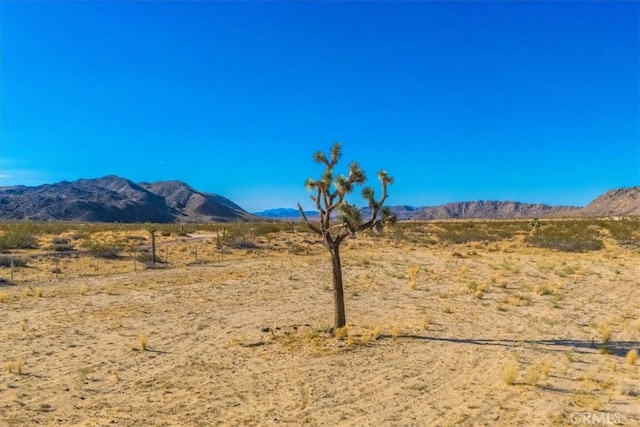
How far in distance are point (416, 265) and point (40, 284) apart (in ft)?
63.8

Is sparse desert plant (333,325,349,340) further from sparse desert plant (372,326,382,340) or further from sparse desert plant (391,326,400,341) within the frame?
sparse desert plant (391,326,400,341)

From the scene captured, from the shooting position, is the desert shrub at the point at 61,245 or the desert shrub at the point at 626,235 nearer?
the desert shrub at the point at 61,245

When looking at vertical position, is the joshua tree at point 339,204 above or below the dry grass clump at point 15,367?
above

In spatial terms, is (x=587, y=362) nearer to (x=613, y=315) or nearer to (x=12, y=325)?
(x=613, y=315)

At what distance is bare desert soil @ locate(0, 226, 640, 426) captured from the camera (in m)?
8.15

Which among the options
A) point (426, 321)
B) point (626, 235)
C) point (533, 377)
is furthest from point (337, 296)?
point (626, 235)

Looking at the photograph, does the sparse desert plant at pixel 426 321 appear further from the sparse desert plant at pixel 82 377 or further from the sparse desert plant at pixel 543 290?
the sparse desert plant at pixel 82 377

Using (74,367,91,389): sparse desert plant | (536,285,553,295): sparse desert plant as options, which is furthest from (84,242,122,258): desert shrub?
(536,285,553,295): sparse desert plant

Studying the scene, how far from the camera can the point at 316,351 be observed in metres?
11.5

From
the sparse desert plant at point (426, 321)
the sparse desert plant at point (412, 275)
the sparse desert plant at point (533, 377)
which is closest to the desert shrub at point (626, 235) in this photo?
the sparse desert plant at point (412, 275)

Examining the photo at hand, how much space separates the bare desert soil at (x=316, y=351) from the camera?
8148 millimetres

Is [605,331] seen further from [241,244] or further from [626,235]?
[626,235]

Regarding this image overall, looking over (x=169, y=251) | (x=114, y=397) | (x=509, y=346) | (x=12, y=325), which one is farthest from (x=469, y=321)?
(x=169, y=251)

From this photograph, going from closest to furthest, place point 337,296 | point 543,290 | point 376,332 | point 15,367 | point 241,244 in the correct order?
point 15,367
point 376,332
point 337,296
point 543,290
point 241,244
